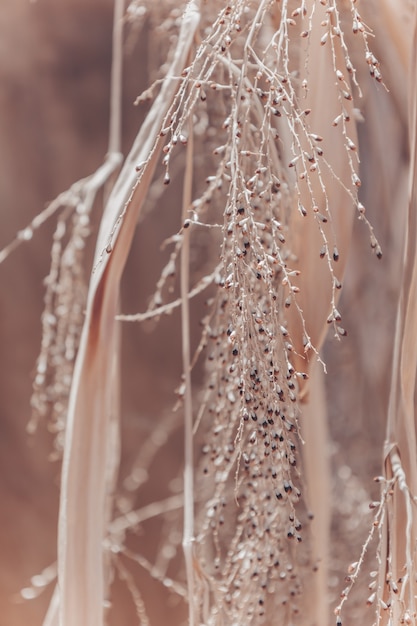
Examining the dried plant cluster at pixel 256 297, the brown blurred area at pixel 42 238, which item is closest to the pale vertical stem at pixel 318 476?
the dried plant cluster at pixel 256 297

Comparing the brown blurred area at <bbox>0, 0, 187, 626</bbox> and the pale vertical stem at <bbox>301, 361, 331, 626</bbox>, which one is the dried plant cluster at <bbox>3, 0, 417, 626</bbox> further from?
the brown blurred area at <bbox>0, 0, 187, 626</bbox>

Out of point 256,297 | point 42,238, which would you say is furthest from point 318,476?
point 42,238

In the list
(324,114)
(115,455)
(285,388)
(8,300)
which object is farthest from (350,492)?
(8,300)

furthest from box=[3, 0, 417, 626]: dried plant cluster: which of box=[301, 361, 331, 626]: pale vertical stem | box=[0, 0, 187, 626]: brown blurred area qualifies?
box=[0, 0, 187, 626]: brown blurred area

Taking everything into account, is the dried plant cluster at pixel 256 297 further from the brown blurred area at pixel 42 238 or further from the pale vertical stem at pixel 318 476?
the brown blurred area at pixel 42 238

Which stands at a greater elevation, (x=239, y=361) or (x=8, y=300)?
(x=8, y=300)

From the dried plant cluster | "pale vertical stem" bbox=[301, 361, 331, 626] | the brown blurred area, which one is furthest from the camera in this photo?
the brown blurred area

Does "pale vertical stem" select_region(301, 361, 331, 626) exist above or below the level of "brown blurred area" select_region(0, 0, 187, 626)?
below

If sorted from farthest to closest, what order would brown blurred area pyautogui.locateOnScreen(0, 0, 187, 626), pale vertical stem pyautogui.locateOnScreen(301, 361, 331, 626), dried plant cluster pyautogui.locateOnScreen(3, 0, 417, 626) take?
brown blurred area pyautogui.locateOnScreen(0, 0, 187, 626), pale vertical stem pyautogui.locateOnScreen(301, 361, 331, 626), dried plant cluster pyautogui.locateOnScreen(3, 0, 417, 626)

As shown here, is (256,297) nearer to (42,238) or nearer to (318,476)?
(318,476)

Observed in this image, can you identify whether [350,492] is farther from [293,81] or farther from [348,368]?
[293,81]

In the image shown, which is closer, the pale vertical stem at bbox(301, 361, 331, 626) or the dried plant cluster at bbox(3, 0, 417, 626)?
the dried plant cluster at bbox(3, 0, 417, 626)
